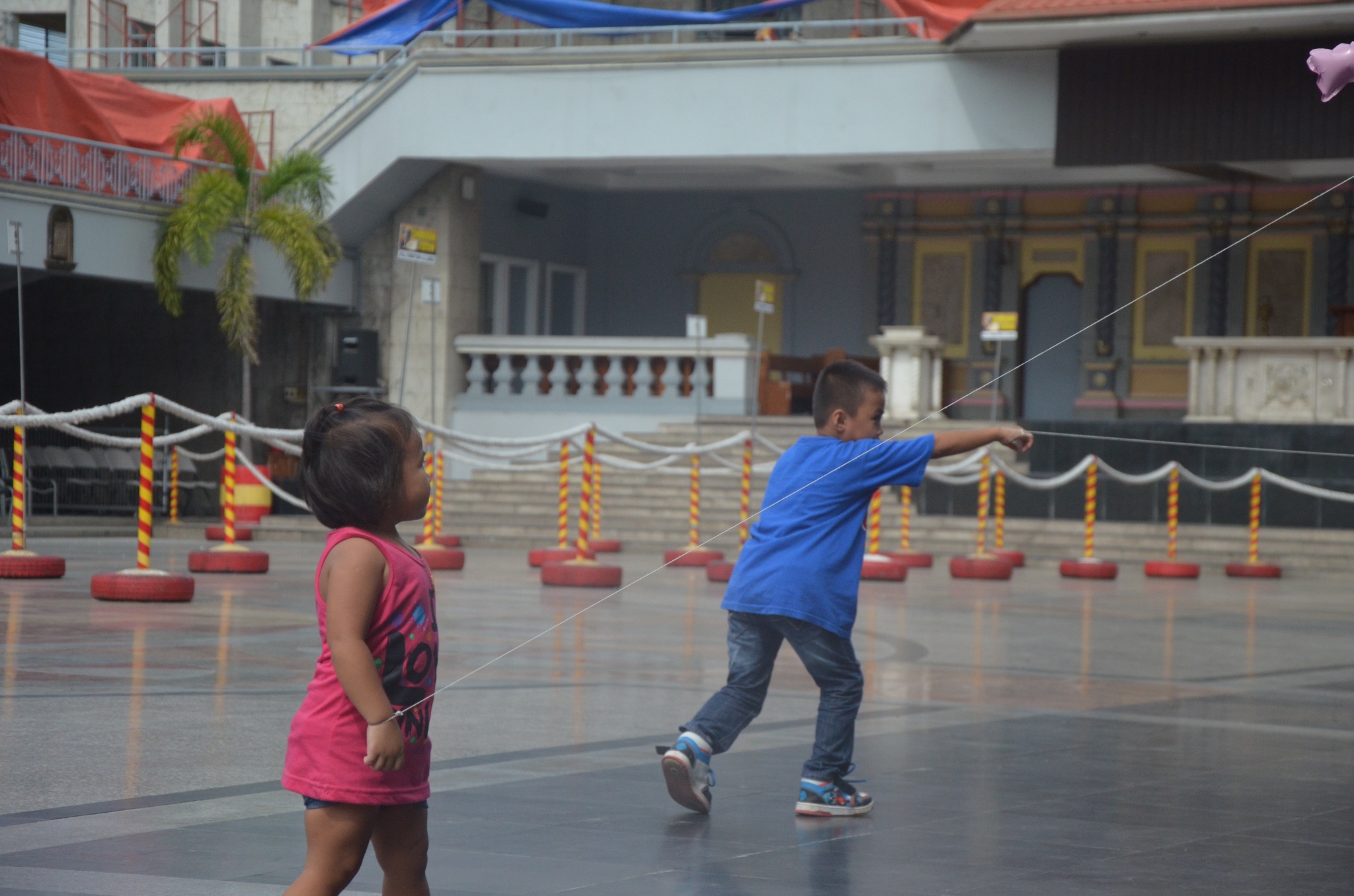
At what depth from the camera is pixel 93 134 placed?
23.8 metres

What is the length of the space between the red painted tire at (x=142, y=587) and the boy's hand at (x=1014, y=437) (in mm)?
8172

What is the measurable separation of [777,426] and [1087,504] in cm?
804

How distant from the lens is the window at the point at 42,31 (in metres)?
36.7

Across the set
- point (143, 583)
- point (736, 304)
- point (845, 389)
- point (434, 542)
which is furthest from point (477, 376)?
point (845, 389)

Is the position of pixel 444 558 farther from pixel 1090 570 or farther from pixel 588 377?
pixel 588 377

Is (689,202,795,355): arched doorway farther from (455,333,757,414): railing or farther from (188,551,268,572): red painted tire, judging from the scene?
(188,551,268,572): red painted tire

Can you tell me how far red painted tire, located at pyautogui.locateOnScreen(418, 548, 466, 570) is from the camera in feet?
55.1

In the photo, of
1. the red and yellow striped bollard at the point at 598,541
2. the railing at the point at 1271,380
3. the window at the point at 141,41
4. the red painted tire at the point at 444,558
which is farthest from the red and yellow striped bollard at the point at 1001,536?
the window at the point at 141,41

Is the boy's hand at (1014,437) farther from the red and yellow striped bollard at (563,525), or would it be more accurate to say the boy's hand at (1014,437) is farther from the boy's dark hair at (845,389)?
the red and yellow striped bollard at (563,525)

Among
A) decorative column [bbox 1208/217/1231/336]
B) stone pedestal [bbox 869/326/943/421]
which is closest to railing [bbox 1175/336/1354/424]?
stone pedestal [bbox 869/326/943/421]

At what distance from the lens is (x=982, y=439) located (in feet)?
16.2

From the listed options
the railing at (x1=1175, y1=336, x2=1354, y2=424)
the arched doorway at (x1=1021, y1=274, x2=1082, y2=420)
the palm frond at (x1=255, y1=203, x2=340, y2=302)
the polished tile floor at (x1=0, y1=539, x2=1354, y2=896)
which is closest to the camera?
the polished tile floor at (x1=0, y1=539, x2=1354, y2=896)

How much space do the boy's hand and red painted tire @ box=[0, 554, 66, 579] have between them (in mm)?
10139

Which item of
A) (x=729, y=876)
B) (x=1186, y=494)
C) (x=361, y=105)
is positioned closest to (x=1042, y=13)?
(x=1186, y=494)
